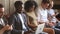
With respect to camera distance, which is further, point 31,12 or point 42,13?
point 42,13

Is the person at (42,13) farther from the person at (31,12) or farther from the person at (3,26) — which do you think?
the person at (3,26)

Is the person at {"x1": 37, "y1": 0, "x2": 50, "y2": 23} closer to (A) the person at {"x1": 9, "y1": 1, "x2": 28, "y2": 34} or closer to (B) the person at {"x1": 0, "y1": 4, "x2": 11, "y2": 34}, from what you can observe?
(A) the person at {"x1": 9, "y1": 1, "x2": 28, "y2": 34}

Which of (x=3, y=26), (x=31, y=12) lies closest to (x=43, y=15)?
(x=31, y=12)

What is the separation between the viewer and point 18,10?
297 cm

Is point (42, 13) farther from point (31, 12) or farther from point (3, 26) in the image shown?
point (3, 26)

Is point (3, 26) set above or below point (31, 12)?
below

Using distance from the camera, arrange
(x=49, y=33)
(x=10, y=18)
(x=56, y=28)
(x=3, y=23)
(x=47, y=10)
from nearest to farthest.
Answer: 1. (x=3, y=23)
2. (x=10, y=18)
3. (x=49, y=33)
4. (x=56, y=28)
5. (x=47, y=10)

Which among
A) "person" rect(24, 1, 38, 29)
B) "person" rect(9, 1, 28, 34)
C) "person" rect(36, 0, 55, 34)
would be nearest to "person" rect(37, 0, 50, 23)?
"person" rect(36, 0, 55, 34)

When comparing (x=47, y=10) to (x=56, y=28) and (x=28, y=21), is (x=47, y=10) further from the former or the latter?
(x=28, y=21)

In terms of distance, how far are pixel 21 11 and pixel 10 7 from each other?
455 millimetres

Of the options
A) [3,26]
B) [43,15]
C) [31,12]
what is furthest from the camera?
[43,15]

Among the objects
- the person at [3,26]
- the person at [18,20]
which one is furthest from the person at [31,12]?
the person at [3,26]

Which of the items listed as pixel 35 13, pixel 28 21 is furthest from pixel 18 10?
pixel 35 13

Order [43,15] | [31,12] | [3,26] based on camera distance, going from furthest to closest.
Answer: [43,15]
[31,12]
[3,26]
